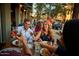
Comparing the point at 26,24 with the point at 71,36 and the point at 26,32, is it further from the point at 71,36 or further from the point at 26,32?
the point at 71,36

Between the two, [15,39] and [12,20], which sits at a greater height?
[12,20]

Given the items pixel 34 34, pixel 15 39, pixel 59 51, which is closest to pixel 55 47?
pixel 59 51

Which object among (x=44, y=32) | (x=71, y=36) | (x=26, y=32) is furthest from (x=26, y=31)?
(x=71, y=36)

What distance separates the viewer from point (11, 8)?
1420 mm

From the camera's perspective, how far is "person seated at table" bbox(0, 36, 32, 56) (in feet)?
4.73

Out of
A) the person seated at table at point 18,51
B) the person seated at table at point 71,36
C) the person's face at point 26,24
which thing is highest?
the person's face at point 26,24

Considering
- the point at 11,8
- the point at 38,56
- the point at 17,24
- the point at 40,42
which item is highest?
the point at 11,8

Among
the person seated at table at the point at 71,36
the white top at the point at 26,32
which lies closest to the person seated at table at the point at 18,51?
the white top at the point at 26,32

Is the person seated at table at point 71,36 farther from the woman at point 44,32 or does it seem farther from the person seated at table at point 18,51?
the person seated at table at point 18,51

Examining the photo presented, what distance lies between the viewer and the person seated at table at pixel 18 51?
56.8 inches

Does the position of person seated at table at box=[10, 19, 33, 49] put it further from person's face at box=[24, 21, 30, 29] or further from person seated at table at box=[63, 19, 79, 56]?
person seated at table at box=[63, 19, 79, 56]

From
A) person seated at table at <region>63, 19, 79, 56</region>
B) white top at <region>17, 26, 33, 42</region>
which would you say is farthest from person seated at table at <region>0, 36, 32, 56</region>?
person seated at table at <region>63, 19, 79, 56</region>

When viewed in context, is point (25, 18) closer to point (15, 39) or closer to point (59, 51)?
point (15, 39)

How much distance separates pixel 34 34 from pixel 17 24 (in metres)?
0.14
